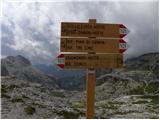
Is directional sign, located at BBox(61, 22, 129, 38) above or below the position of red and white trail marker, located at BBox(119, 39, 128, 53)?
above

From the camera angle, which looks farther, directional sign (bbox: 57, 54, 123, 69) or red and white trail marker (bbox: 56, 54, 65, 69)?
red and white trail marker (bbox: 56, 54, 65, 69)

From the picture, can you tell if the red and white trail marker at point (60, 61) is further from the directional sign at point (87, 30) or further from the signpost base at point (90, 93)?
the signpost base at point (90, 93)

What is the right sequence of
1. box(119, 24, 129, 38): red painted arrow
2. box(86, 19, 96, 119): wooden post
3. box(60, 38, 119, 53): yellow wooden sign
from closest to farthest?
box(60, 38, 119, 53): yellow wooden sign < box(86, 19, 96, 119): wooden post < box(119, 24, 129, 38): red painted arrow

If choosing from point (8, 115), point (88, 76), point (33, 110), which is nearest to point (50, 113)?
point (33, 110)

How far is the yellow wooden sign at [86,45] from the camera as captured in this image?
14.9 meters

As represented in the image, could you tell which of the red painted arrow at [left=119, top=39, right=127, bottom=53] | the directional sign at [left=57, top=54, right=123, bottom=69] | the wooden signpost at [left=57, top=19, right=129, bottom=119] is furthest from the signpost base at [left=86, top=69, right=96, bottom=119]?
the red painted arrow at [left=119, top=39, right=127, bottom=53]

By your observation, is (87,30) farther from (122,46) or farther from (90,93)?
(90,93)

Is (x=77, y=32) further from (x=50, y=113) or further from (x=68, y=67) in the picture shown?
(x=50, y=113)

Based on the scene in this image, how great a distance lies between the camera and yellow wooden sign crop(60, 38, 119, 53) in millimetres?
14914

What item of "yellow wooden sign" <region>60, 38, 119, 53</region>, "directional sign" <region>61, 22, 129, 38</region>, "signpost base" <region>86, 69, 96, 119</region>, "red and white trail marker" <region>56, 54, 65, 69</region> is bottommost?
"signpost base" <region>86, 69, 96, 119</region>

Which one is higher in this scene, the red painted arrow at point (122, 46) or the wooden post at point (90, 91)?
the red painted arrow at point (122, 46)

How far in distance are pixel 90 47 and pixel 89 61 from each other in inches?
23.0

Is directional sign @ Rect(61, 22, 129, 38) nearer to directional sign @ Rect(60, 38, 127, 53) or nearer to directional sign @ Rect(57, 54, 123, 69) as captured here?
directional sign @ Rect(60, 38, 127, 53)

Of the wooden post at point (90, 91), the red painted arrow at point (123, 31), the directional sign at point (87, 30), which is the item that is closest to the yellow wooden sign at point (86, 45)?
the directional sign at point (87, 30)
